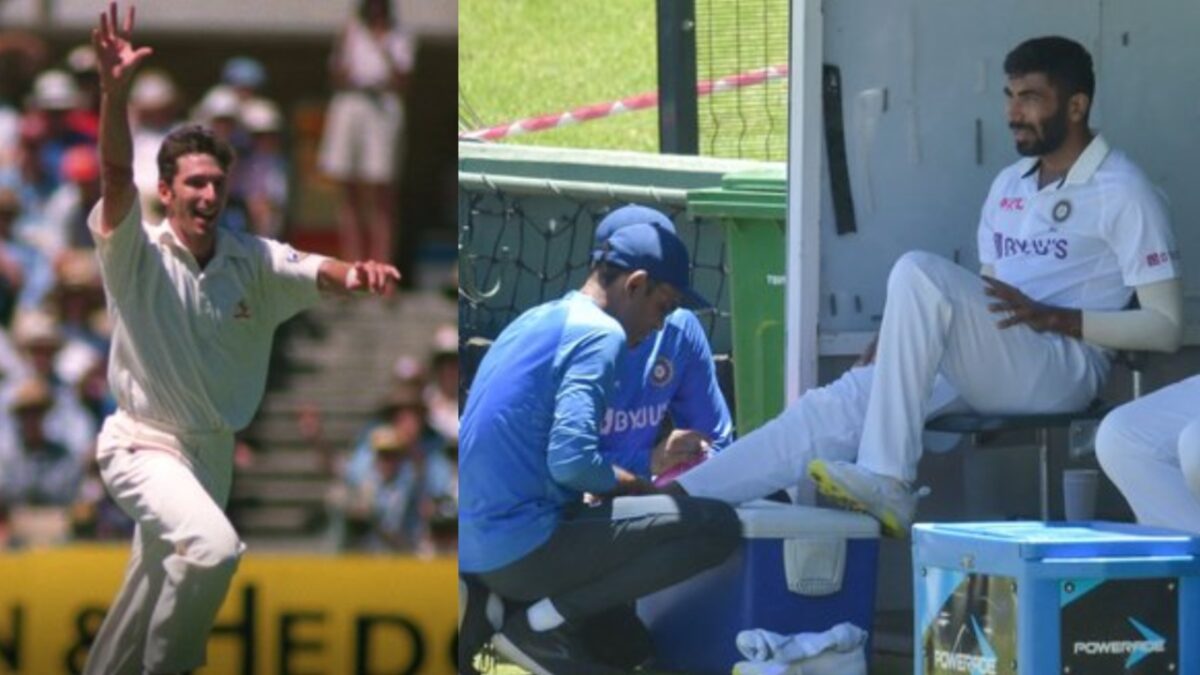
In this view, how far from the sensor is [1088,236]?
7.09 m

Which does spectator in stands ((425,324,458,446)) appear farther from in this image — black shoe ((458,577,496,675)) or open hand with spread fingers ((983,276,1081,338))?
open hand with spread fingers ((983,276,1081,338))

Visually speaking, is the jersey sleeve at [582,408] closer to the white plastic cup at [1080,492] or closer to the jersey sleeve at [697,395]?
the jersey sleeve at [697,395]

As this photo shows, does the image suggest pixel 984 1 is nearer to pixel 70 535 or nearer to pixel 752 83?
pixel 70 535

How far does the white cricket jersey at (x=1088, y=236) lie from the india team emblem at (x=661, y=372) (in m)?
0.97

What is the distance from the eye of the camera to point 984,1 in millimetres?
7746

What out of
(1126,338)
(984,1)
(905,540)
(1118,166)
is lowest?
(905,540)

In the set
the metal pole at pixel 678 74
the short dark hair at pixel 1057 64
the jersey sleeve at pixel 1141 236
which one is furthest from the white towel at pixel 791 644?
the metal pole at pixel 678 74

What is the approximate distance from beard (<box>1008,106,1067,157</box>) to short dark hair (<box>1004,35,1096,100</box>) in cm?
6

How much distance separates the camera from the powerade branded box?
565cm

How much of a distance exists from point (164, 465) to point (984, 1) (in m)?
3.89

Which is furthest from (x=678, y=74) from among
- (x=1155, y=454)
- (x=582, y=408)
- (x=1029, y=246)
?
(x=1155, y=454)

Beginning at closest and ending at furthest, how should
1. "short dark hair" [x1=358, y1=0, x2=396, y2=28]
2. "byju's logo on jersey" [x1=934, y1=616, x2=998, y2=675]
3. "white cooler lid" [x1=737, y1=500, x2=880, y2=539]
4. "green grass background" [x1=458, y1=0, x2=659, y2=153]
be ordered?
"short dark hair" [x1=358, y1=0, x2=396, y2=28]
"byju's logo on jersey" [x1=934, y1=616, x2=998, y2=675]
"white cooler lid" [x1=737, y1=500, x2=880, y2=539]
"green grass background" [x1=458, y1=0, x2=659, y2=153]

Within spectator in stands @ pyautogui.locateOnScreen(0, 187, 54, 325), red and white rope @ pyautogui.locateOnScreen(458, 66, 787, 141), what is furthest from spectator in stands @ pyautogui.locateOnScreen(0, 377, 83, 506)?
red and white rope @ pyautogui.locateOnScreen(458, 66, 787, 141)

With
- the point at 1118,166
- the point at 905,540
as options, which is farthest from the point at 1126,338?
the point at 905,540
